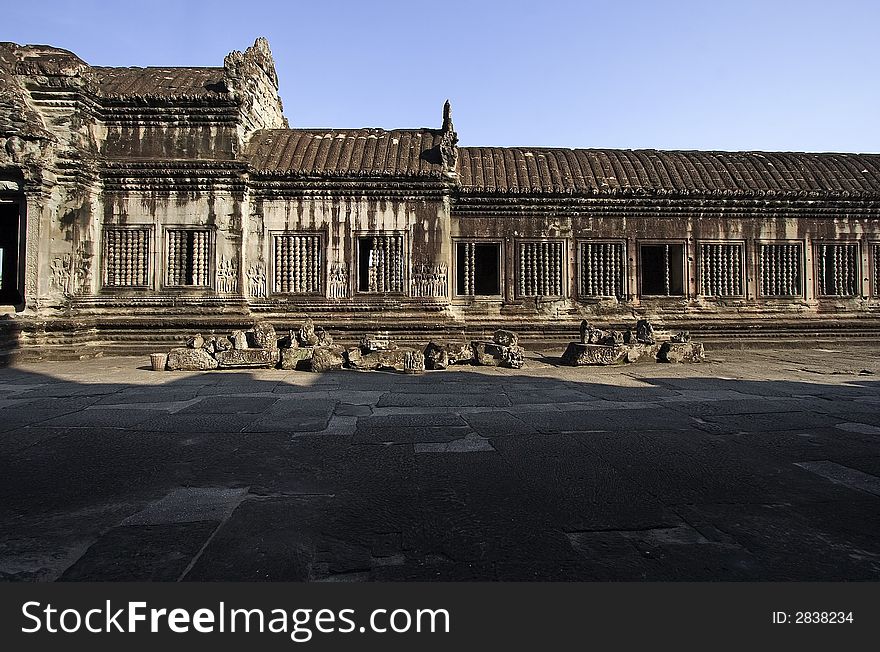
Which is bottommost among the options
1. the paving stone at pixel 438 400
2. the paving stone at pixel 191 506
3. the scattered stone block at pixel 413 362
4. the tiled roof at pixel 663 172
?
the paving stone at pixel 191 506

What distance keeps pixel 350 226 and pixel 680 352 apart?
8.60 meters

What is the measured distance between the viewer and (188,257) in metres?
12.5

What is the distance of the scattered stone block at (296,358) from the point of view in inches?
387

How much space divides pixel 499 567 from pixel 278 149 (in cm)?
1380

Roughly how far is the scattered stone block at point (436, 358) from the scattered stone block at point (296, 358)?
7.74ft

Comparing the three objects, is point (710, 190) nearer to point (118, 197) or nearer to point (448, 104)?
point (448, 104)

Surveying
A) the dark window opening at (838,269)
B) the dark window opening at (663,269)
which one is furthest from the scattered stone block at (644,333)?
the dark window opening at (838,269)

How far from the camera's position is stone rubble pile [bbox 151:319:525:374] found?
378 inches

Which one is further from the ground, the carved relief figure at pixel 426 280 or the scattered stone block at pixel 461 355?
the carved relief figure at pixel 426 280

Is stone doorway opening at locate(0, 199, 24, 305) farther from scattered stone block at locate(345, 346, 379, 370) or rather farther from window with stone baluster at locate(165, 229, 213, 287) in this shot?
scattered stone block at locate(345, 346, 379, 370)

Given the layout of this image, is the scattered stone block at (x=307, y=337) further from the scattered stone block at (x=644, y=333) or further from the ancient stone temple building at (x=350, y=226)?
the scattered stone block at (x=644, y=333)

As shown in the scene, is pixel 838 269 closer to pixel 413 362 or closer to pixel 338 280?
pixel 413 362

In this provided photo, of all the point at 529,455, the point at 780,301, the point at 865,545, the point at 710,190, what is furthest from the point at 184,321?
the point at 780,301

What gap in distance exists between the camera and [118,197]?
1236cm
